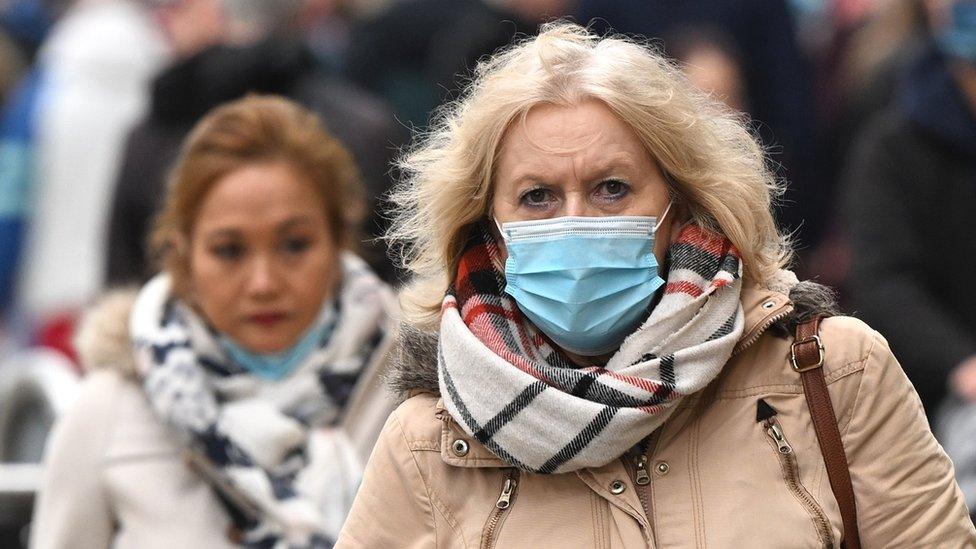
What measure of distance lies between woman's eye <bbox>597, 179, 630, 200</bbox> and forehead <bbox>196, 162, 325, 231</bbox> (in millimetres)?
1722

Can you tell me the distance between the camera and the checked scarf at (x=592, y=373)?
3.49 metres

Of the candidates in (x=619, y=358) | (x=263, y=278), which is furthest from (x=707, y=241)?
(x=263, y=278)

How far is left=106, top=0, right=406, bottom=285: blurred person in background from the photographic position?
7.08 metres

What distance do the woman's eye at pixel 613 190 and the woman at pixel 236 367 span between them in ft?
5.15

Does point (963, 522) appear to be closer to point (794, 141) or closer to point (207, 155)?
point (207, 155)

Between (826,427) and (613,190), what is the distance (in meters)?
0.63

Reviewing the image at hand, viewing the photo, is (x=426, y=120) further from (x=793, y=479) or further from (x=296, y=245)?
(x=793, y=479)

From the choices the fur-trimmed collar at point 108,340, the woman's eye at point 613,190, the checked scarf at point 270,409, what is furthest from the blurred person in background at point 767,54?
the woman's eye at point 613,190

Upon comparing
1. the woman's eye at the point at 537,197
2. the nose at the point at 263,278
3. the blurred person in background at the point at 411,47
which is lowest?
the blurred person in background at the point at 411,47

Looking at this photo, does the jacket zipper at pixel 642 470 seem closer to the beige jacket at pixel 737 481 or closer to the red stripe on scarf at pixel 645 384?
the beige jacket at pixel 737 481

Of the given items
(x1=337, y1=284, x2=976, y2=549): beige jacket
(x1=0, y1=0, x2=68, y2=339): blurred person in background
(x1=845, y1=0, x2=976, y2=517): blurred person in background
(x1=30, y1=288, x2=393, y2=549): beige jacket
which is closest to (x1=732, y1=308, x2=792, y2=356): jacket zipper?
(x1=337, y1=284, x2=976, y2=549): beige jacket

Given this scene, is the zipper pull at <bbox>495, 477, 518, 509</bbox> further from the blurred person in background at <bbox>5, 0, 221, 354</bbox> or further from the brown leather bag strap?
the blurred person in background at <bbox>5, 0, 221, 354</bbox>

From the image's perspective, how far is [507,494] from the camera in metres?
3.62

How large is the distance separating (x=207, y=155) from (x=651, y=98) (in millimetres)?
1935
